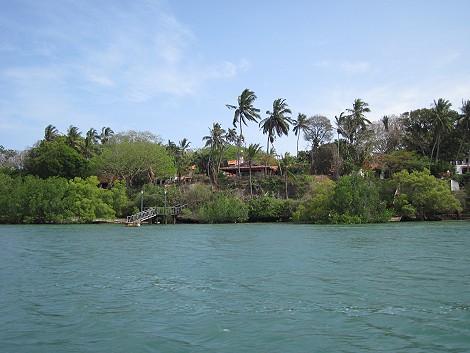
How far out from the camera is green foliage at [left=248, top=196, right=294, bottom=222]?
61688mm

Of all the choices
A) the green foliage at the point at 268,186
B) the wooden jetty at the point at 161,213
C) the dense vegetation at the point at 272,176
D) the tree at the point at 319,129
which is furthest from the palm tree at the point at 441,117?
the wooden jetty at the point at 161,213

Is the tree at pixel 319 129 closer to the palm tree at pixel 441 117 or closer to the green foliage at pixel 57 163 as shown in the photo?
the palm tree at pixel 441 117

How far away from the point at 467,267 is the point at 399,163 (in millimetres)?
52178

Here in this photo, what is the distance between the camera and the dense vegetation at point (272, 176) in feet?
185

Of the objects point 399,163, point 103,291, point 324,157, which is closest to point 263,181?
point 324,157

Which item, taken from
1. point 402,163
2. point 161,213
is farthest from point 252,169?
point 402,163

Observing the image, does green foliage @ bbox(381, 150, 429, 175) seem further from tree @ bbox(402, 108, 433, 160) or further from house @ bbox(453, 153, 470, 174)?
house @ bbox(453, 153, 470, 174)

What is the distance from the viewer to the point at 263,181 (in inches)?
2913

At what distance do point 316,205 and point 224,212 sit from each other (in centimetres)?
1267

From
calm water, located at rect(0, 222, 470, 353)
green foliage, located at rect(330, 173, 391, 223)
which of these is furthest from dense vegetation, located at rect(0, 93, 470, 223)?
calm water, located at rect(0, 222, 470, 353)

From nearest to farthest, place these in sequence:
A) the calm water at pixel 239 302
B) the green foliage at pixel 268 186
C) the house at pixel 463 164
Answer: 1. the calm water at pixel 239 302
2. the green foliage at pixel 268 186
3. the house at pixel 463 164

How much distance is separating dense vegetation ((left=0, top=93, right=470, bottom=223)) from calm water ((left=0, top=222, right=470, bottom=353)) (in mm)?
32950

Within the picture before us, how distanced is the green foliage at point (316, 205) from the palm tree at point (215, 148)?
73.2ft

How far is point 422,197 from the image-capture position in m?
55.5
